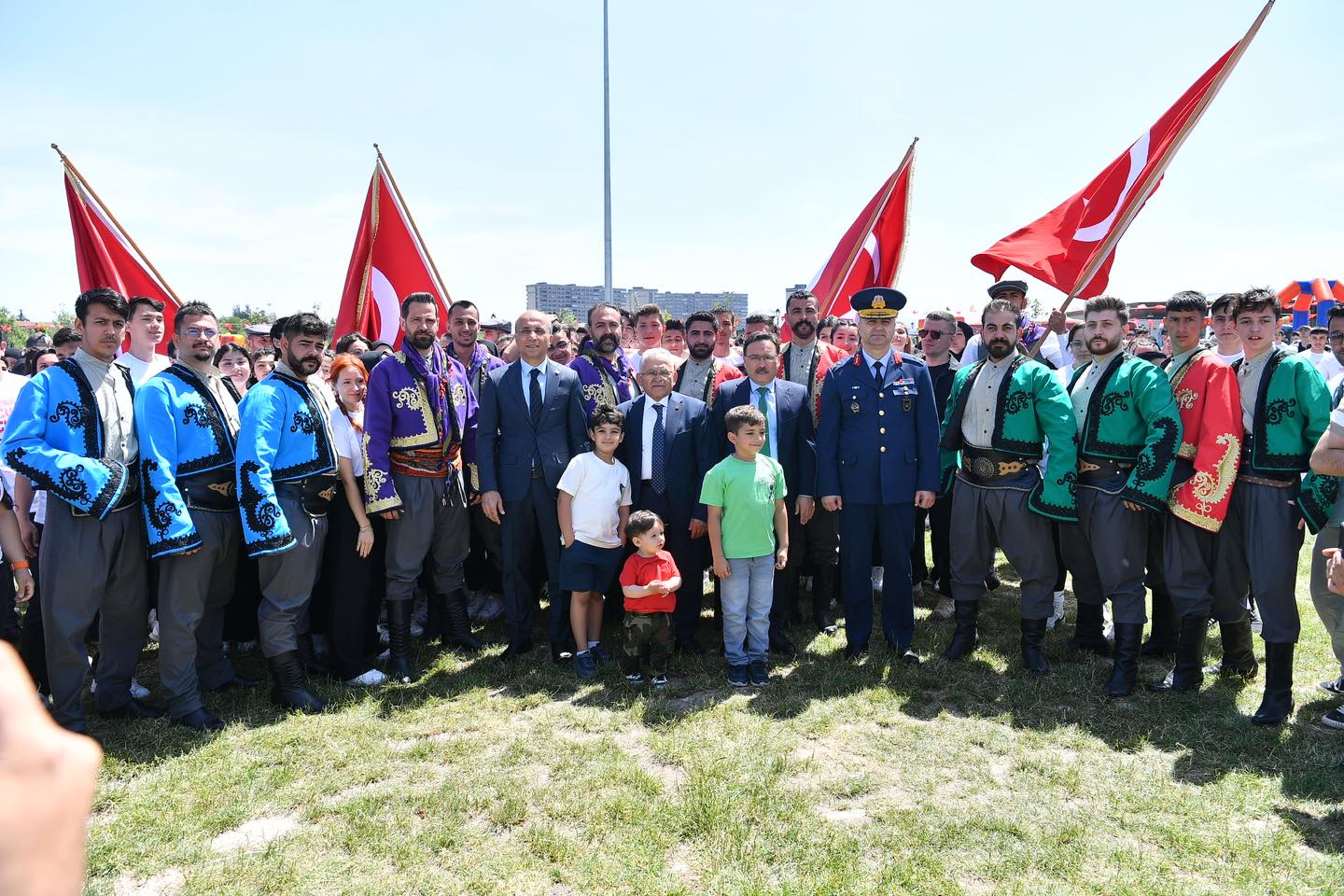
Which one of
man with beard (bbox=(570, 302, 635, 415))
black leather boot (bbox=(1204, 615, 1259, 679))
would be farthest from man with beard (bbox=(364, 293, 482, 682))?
black leather boot (bbox=(1204, 615, 1259, 679))

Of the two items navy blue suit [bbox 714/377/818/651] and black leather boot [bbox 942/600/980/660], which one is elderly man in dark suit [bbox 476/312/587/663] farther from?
black leather boot [bbox 942/600/980/660]

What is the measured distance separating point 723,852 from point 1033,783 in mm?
1593

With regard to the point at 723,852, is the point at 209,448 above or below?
above

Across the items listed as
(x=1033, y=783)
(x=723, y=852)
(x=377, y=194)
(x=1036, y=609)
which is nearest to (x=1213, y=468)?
(x=1036, y=609)

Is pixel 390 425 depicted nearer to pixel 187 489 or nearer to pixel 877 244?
pixel 187 489

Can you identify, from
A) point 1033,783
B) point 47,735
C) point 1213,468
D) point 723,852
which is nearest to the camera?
point 47,735

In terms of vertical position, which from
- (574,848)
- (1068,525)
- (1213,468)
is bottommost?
(574,848)

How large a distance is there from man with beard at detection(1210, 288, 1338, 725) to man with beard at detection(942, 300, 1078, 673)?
3.04 feet

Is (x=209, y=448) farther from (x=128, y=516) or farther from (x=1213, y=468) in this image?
(x=1213, y=468)

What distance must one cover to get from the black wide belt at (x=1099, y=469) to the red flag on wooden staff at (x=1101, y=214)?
56.5 inches

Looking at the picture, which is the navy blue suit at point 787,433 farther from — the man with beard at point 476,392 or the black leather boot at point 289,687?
the black leather boot at point 289,687

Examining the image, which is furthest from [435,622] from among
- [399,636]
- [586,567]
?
[586,567]

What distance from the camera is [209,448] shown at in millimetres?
4445

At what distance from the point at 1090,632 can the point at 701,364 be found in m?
3.40
